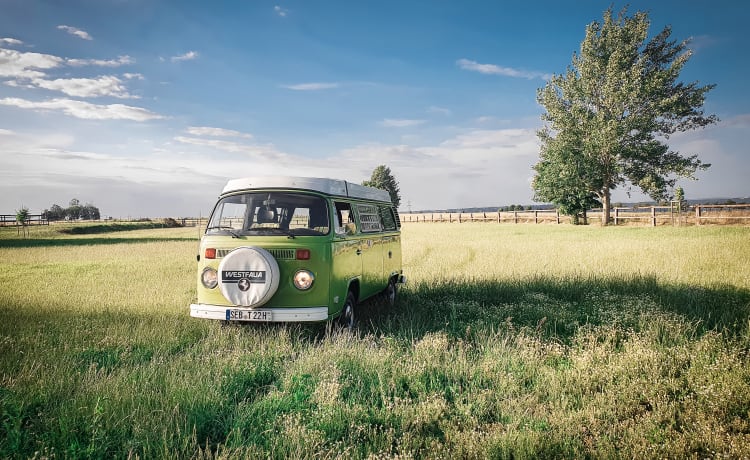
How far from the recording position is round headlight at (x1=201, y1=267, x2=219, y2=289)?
6.31 metres

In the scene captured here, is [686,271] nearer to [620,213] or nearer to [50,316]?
[50,316]

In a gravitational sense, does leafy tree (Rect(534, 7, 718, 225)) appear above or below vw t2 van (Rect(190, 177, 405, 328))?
above

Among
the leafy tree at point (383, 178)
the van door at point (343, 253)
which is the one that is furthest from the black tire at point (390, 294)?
the leafy tree at point (383, 178)

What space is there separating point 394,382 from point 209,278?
3.32m

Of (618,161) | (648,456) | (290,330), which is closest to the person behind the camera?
(648,456)

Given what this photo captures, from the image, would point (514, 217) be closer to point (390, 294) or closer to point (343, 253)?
point (390, 294)

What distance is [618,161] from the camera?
115ft

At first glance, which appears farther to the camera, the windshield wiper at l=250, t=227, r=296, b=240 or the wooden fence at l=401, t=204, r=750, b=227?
the wooden fence at l=401, t=204, r=750, b=227

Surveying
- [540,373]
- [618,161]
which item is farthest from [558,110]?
[540,373]

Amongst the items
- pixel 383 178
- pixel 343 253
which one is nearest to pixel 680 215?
pixel 343 253

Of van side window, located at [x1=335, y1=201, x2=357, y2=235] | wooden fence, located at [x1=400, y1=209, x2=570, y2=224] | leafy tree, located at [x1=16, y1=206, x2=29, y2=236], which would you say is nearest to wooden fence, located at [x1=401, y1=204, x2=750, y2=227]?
wooden fence, located at [x1=400, y1=209, x2=570, y2=224]

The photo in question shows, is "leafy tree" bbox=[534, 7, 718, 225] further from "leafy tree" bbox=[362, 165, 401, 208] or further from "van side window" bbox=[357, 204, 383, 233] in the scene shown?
"leafy tree" bbox=[362, 165, 401, 208]

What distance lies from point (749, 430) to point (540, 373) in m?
1.90

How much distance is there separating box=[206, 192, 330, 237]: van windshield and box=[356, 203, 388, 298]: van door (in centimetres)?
132
